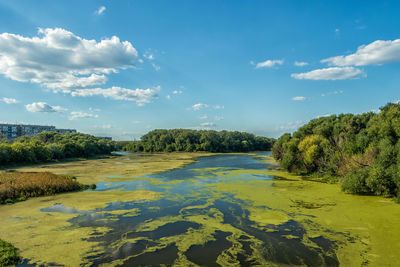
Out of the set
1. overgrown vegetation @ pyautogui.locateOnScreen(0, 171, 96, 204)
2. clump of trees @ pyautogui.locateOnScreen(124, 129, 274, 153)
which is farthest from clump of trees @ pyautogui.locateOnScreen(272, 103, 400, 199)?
clump of trees @ pyautogui.locateOnScreen(124, 129, 274, 153)

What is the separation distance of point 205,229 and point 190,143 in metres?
108

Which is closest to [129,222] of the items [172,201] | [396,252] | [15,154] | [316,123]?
[172,201]

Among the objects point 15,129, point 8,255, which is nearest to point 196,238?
point 8,255

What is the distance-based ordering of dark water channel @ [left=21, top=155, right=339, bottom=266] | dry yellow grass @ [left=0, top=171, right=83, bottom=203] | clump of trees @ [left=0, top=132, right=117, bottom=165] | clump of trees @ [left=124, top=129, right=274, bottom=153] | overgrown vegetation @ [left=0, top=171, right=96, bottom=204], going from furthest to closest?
clump of trees @ [left=124, top=129, right=274, bottom=153] → clump of trees @ [left=0, top=132, right=117, bottom=165] → dry yellow grass @ [left=0, top=171, right=83, bottom=203] → overgrown vegetation @ [left=0, top=171, right=96, bottom=204] → dark water channel @ [left=21, top=155, right=339, bottom=266]

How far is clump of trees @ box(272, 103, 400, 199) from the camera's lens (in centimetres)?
2166

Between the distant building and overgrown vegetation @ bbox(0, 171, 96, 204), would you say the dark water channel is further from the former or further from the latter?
the distant building

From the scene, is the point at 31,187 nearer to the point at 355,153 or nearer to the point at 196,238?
the point at 196,238

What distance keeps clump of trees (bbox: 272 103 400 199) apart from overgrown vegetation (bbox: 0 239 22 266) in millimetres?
24528

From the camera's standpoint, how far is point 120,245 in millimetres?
12188

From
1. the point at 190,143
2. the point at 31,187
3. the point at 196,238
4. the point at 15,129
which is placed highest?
the point at 15,129

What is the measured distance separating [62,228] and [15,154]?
4533 cm

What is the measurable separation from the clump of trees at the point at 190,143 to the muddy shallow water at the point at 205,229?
318 ft

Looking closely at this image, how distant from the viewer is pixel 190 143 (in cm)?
12188

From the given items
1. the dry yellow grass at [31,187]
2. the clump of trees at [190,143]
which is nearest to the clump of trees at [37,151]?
the dry yellow grass at [31,187]
